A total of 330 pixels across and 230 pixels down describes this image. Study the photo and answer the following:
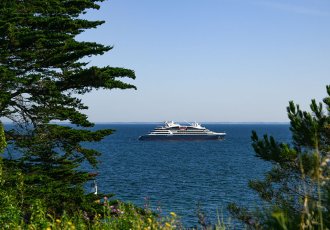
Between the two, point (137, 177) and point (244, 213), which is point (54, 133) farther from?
point (137, 177)

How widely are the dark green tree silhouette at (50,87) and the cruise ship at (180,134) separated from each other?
473 ft

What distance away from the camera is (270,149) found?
10.9 meters

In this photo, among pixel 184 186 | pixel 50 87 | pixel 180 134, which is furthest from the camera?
pixel 180 134

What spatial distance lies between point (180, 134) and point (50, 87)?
14858cm

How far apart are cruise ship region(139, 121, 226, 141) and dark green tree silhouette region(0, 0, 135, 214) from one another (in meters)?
144

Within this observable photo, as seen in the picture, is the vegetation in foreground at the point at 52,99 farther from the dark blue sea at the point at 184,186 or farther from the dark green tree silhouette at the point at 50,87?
the dark blue sea at the point at 184,186

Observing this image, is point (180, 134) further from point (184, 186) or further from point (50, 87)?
point (50, 87)

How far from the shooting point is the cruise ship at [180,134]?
16112cm

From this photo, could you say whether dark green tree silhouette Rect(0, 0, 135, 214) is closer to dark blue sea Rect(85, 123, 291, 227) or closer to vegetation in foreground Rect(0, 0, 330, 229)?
vegetation in foreground Rect(0, 0, 330, 229)

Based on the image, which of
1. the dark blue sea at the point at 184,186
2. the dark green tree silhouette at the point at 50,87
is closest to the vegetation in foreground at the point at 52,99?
the dark green tree silhouette at the point at 50,87

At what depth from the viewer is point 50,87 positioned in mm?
14844

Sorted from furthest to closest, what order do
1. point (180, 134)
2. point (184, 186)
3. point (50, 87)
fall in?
point (180, 134), point (184, 186), point (50, 87)

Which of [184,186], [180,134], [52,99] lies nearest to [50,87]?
[52,99]

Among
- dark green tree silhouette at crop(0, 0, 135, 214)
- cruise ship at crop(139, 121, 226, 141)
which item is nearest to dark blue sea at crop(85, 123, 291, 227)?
dark green tree silhouette at crop(0, 0, 135, 214)
